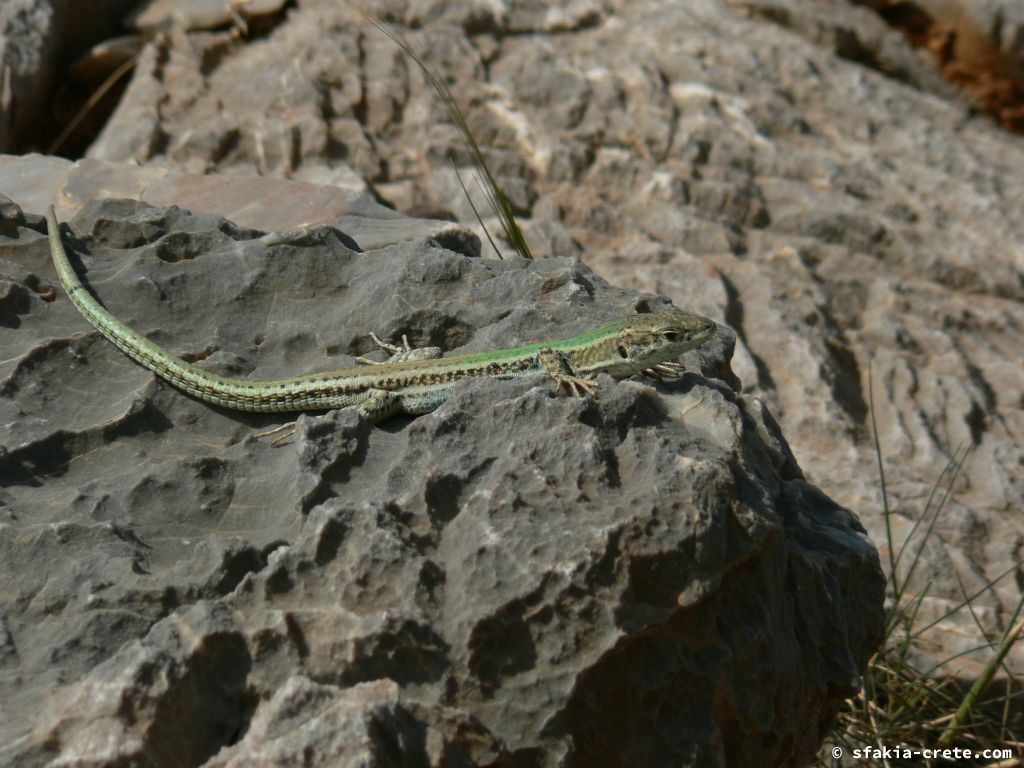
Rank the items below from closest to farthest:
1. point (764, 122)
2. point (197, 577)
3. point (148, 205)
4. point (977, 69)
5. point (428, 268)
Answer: point (197, 577) → point (428, 268) → point (148, 205) → point (764, 122) → point (977, 69)

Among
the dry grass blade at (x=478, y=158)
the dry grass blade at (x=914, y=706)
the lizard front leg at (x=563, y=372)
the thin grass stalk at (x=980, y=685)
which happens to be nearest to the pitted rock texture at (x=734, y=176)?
the dry grass blade at (x=478, y=158)

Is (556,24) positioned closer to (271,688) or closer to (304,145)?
(304,145)

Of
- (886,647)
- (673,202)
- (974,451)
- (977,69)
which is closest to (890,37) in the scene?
(977,69)

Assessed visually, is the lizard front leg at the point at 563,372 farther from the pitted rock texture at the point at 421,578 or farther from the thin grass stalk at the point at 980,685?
the thin grass stalk at the point at 980,685

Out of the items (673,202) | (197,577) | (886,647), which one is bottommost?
(886,647)

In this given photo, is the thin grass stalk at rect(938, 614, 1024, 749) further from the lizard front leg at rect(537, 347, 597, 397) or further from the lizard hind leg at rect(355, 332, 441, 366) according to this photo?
the lizard hind leg at rect(355, 332, 441, 366)

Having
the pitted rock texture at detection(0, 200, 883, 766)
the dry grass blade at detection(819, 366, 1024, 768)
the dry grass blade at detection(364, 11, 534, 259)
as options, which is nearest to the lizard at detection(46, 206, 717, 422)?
the pitted rock texture at detection(0, 200, 883, 766)

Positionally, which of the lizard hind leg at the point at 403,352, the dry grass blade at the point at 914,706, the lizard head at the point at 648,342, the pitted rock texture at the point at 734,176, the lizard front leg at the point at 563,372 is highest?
the lizard head at the point at 648,342
